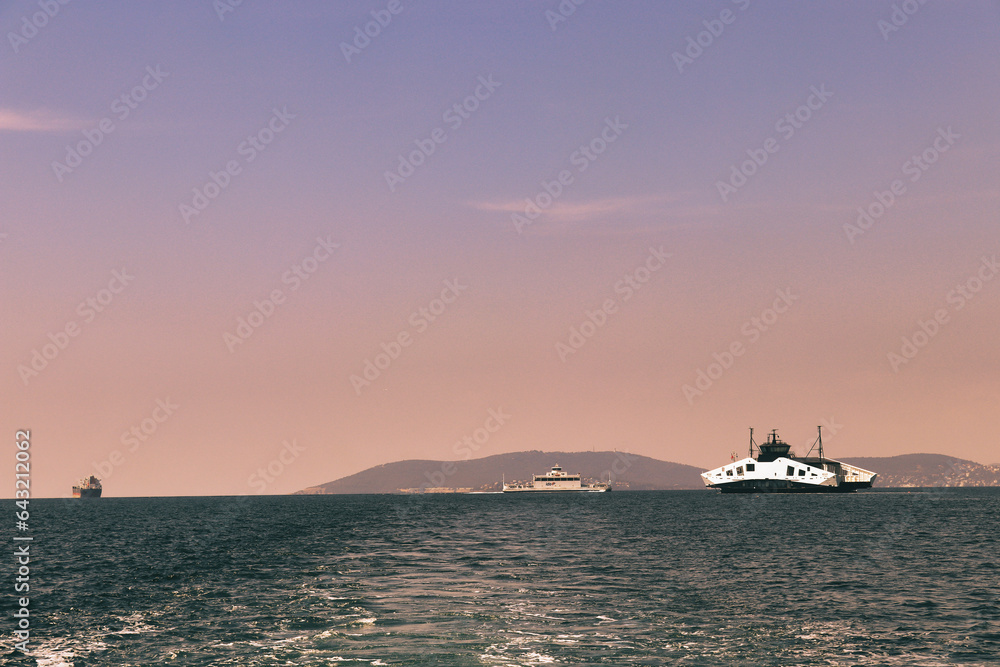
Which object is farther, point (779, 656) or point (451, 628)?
point (451, 628)

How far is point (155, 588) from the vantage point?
45.2 meters

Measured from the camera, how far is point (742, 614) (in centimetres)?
3372

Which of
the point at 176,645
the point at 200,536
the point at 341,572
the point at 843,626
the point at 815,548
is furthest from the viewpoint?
the point at 200,536

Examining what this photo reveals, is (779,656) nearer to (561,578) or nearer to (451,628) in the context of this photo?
(451,628)

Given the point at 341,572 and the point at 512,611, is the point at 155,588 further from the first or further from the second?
the point at 512,611

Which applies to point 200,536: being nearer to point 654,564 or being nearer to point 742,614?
point 654,564

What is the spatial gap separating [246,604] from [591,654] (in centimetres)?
1894

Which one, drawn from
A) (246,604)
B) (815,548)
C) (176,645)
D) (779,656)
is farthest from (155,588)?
(815,548)

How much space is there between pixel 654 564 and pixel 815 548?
19.5 metres

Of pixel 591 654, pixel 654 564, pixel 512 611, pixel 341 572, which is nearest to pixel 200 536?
pixel 341 572

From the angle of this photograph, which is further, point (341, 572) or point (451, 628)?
point (341, 572)

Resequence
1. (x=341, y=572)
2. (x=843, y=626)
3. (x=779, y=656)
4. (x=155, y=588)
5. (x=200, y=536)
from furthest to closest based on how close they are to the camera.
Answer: (x=200, y=536), (x=341, y=572), (x=155, y=588), (x=843, y=626), (x=779, y=656)

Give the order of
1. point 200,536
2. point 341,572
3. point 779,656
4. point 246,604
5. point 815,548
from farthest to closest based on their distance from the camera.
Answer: point 200,536
point 815,548
point 341,572
point 246,604
point 779,656

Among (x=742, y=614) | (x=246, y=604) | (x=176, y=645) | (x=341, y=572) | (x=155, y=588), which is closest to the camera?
(x=176, y=645)
